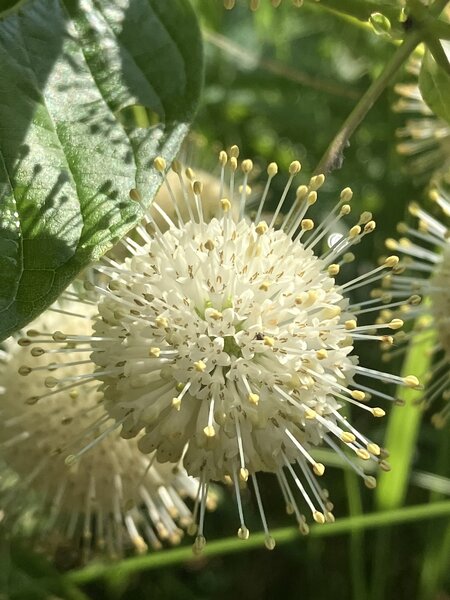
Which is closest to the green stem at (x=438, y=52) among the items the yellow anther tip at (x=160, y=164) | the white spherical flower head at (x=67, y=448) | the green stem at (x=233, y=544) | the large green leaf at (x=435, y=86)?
the large green leaf at (x=435, y=86)

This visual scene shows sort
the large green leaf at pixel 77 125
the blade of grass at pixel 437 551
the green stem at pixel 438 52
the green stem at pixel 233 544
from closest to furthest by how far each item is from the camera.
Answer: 1. the large green leaf at pixel 77 125
2. the green stem at pixel 438 52
3. the green stem at pixel 233 544
4. the blade of grass at pixel 437 551

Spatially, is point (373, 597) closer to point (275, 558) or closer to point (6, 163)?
point (275, 558)

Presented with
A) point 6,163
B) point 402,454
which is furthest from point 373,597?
point 6,163

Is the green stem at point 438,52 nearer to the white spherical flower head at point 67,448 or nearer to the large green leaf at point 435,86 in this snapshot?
the large green leaf at point 435,86

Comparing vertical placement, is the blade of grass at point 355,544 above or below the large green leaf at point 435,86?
below

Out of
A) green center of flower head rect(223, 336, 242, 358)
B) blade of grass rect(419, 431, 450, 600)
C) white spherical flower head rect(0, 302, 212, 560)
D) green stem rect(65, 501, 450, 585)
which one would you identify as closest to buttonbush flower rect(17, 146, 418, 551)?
green center of flower head rect(223, 336, 242, 358)

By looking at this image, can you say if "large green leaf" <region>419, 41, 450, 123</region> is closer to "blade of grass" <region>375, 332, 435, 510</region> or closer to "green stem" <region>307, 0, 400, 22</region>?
"green stem" <region>307, 0, 400, 22</region>
